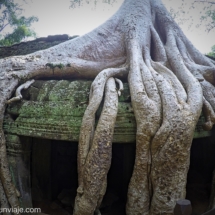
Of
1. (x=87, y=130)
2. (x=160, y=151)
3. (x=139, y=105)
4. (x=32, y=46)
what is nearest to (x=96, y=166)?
(x=87, y=130)

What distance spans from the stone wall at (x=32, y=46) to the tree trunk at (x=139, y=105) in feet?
6.17

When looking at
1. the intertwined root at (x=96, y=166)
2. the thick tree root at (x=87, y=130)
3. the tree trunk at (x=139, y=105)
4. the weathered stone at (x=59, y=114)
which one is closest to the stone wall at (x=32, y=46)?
the tree trunk at (x=139, y=105)

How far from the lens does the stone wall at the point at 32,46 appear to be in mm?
4566

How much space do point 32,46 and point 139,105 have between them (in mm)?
3749

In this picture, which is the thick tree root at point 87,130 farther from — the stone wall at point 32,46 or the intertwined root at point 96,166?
the stone wall at point 32,46

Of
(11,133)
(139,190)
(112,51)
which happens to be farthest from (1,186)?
(112,51)

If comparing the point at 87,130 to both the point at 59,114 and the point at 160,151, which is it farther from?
the point at 160,151

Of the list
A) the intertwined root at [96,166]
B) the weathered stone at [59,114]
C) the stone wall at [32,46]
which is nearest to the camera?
Answer: the intertwined root at [96,166]

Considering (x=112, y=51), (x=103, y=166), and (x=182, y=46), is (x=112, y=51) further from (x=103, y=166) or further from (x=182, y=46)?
(x=103, y=166)

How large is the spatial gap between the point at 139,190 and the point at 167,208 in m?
0.30

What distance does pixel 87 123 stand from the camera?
191 cm

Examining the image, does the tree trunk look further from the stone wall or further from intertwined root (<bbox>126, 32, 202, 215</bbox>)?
the stone wall

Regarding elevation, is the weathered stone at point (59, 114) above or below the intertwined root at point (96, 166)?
above

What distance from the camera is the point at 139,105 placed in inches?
79.4
